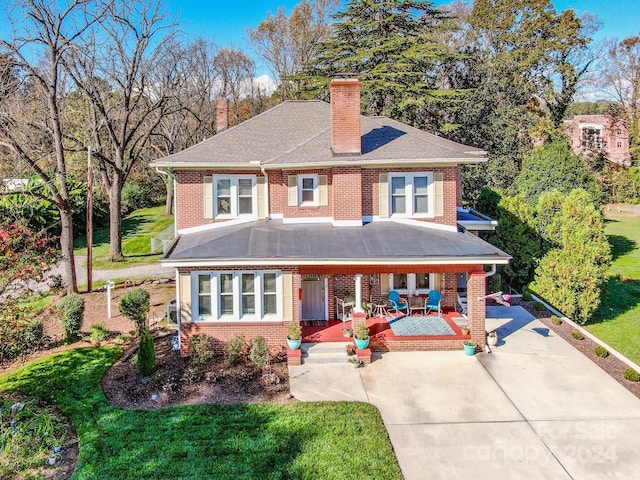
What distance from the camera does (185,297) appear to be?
46.1ft

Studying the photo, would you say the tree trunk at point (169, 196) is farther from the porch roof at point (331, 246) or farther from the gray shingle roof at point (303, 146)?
the porch roof at point (331, 246)

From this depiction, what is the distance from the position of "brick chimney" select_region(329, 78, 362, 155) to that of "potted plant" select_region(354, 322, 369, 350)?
5.99m

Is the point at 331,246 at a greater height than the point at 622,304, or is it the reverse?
the point at 331,246

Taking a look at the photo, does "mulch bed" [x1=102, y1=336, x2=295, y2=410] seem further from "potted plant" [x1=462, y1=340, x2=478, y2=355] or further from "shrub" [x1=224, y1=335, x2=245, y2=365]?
"potted plant" [x1=462, y1=340, x2=478, y2=355]


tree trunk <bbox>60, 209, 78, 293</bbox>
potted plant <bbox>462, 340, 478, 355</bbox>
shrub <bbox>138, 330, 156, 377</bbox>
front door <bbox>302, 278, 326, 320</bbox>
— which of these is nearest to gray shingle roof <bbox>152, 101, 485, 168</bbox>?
front door <bbox>302, 278, 326, 320</bbox>

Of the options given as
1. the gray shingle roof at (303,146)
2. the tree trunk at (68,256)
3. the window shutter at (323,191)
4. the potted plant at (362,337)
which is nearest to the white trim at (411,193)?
the gray shingle roof at (303,146)

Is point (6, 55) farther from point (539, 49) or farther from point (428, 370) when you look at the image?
point (539, 49)

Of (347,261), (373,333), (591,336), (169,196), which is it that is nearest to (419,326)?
(373,333)

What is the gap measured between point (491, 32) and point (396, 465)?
148 feet

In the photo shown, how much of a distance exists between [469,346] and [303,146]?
29.0 ft

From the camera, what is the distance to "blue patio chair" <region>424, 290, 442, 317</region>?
648 inches

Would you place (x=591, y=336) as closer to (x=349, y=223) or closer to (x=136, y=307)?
(x=349, y=223)

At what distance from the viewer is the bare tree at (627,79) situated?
45.8 m

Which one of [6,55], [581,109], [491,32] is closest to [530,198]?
[491,32]
